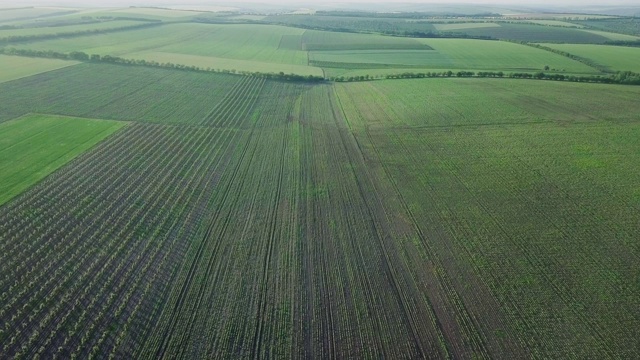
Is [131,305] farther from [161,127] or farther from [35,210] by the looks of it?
[161,127]

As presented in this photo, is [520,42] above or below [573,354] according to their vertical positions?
above

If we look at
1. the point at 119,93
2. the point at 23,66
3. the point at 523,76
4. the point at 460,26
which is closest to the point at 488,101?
the point at 523,76

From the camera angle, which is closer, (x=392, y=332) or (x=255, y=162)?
(x=392, y=332)

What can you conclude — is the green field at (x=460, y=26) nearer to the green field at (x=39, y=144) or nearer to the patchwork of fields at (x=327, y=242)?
the patchwork of fields at (x=327, y=242)

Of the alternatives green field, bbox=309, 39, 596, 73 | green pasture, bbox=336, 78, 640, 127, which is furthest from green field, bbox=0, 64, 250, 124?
green field, bbox=309, 39, 596, 73

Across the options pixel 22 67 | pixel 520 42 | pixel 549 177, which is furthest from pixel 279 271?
pixel 520 42

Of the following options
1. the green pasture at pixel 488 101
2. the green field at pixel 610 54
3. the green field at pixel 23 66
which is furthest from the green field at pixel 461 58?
the green field at pixel 23 66
